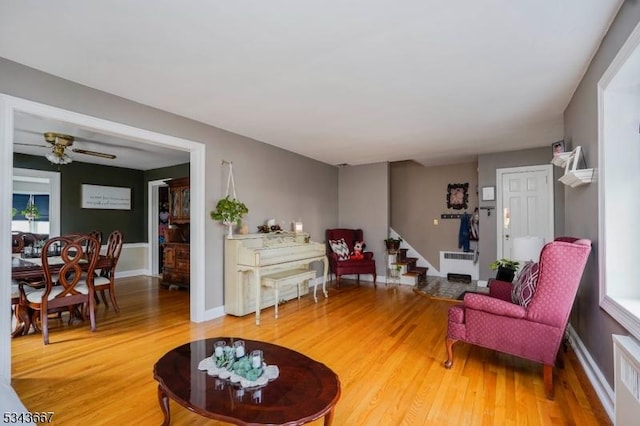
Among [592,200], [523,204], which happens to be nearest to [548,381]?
[592,200]

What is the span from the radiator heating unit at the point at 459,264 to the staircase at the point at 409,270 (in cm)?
39

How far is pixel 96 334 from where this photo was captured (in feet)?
10.8

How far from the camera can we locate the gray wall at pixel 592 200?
1.84m

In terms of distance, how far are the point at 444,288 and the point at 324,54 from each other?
4.61 metres

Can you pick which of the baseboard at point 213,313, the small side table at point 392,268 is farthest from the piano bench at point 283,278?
the small side table at point 392,268

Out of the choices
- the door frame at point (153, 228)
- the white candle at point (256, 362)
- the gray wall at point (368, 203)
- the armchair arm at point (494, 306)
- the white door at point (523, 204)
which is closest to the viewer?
the white candle at point (256, 362)

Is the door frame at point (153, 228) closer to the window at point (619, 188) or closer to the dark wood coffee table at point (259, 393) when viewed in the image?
the dark wood coffee table at point (259, 393)

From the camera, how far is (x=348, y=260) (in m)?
5.81

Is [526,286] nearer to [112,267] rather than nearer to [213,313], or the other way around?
[213,313]

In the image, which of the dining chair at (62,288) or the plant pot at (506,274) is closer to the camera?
the dining chair at (62,288)

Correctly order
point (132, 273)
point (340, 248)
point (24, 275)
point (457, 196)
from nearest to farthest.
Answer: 1. point (24, 275)
2. point (340, 248)
3. point (457, 196)
4. point (132, 273)

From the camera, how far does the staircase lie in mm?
5930

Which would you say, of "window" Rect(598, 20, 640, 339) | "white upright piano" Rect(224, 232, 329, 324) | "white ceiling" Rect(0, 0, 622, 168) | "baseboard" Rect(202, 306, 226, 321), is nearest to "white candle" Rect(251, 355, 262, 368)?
"white ceiling" Rect(0, 0, 622, 168)

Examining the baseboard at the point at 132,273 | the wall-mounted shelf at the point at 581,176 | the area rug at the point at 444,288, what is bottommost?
the area rug at the point at 444,288
